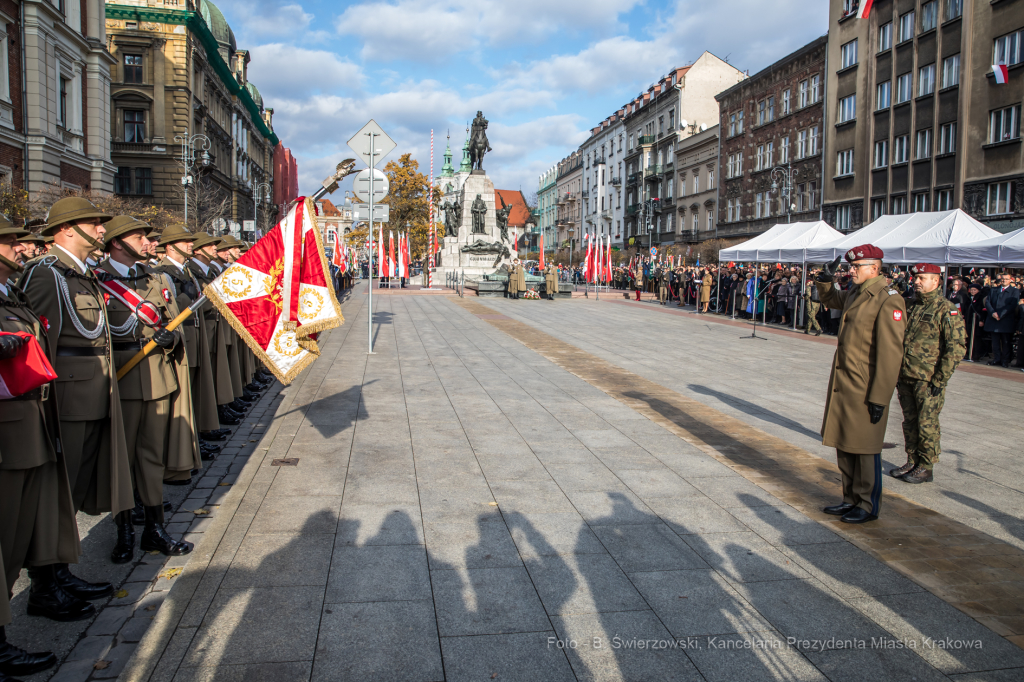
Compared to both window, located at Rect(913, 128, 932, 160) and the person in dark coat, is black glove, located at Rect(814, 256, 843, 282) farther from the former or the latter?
window, located at Rect(913, 128, 932, 160)

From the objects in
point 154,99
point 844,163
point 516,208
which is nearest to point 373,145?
point 844,163

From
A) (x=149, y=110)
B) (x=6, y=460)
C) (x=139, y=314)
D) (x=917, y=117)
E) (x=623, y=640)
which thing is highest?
(x=149, y=110)

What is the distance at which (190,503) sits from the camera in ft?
17.2

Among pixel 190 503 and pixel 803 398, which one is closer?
pixel 190 503

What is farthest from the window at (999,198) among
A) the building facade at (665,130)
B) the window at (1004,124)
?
the building facade at (665,130)

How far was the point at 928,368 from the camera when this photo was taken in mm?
6156

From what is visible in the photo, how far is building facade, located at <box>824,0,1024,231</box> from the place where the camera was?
1029 inches

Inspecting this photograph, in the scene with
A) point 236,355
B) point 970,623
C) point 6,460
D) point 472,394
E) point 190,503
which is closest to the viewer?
point 6,460

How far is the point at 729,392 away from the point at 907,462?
3.80 meters

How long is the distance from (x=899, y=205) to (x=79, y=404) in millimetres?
35279

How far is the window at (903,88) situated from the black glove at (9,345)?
3620 centimetres

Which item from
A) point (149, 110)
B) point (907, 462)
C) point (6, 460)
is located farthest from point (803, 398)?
point (149, 110)

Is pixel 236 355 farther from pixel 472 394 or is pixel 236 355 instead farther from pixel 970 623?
pixel 970 623

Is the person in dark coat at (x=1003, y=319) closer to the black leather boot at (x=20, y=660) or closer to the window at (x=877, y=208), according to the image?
the black leather boot at (x=20, y=660)
